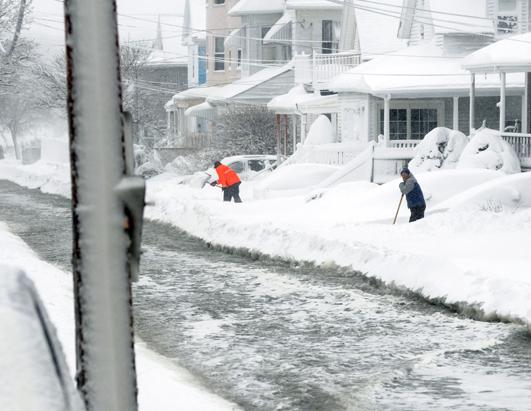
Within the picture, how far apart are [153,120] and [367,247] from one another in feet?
174

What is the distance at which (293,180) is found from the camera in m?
35.8

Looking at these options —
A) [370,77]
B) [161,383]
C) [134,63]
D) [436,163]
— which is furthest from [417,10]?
[161,383]

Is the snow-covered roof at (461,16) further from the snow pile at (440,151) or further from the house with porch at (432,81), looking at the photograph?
the snow pile at (440,151)

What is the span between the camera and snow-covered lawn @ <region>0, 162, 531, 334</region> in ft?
49.7

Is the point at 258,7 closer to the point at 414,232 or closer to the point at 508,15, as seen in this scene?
the point at 508,15

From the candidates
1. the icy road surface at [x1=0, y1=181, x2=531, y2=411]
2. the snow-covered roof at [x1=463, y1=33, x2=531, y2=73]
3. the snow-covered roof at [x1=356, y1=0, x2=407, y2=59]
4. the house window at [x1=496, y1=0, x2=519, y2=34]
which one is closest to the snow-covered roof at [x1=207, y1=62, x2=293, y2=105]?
the snow-covered roof at [x1=356, y1=0, x2=407, y2=59]

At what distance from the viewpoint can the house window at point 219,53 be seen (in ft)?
204

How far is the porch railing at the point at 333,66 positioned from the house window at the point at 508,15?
22.7 ft

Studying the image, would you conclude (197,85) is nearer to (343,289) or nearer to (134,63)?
(134,63)

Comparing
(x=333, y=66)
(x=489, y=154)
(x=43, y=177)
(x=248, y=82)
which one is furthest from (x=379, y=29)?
(x=43, y=177)

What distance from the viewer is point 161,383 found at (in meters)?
9.45

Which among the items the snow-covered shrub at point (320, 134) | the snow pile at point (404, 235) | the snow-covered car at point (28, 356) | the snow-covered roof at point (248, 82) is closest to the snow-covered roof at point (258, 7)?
the snow-covered roof at point (248, 82)

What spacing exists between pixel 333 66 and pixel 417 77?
7.73 m

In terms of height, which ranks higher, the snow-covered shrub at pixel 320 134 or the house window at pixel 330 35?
the house window at pixel 330 35
